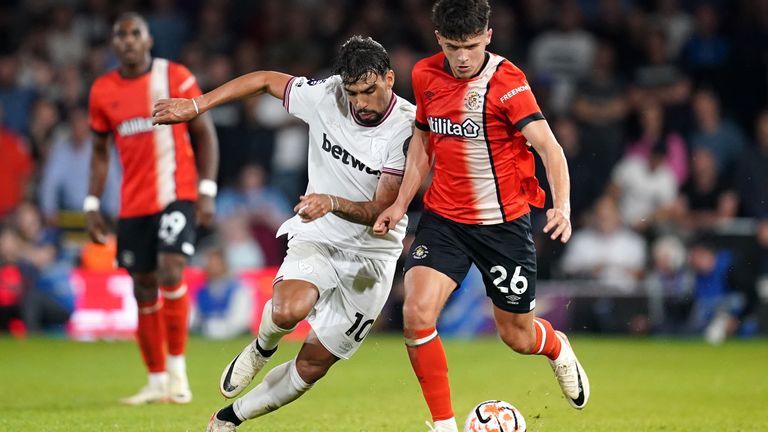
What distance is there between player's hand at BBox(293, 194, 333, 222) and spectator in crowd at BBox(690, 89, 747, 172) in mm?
9539

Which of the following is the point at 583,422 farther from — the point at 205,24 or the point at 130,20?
the point at 205,24

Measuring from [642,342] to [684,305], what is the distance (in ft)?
2.42

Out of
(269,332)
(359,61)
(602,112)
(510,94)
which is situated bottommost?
(602,112)

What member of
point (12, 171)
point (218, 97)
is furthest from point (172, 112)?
point (12, 171)

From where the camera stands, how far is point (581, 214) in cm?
1528

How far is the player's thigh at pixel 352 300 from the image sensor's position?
706cm

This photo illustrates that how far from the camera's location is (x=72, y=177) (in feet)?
51.1

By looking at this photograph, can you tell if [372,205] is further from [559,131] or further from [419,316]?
[559,131]

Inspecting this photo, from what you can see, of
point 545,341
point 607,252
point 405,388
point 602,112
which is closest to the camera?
point 545,341

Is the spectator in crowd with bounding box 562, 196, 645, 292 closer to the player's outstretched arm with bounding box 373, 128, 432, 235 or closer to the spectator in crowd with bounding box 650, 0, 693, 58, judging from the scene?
→ the spectator in crowd with bounding box 650, 0, 693, 58

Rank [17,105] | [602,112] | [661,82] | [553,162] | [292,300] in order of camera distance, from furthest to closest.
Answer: [17,105] → [661,82] → [602,112] → [292,300] → [553,162]

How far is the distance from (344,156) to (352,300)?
2.69ft

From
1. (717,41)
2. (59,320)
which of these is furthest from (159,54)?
(717,41)

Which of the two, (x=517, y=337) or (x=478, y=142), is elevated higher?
(x=478, y=142)
